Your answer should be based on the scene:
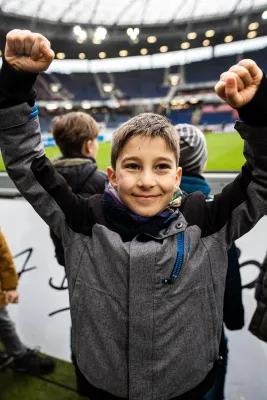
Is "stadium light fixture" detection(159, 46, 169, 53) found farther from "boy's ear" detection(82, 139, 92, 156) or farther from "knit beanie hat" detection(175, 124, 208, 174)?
"knit beanie hat" detection(175, 124, 208, 174)

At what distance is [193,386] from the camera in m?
0.80

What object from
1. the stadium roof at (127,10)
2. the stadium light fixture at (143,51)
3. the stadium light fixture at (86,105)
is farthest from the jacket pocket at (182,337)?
the stadium light fixture at (86,105)

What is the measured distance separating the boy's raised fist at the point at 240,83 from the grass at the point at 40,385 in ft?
5.16

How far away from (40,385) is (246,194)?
152cm

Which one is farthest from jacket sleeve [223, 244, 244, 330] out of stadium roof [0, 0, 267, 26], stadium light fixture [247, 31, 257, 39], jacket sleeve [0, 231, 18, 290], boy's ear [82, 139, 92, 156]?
stadium light fixture [247, 31, 257, 39]

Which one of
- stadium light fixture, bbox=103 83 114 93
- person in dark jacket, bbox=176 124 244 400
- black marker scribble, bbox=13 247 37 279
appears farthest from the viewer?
stadium light fixture, bbox=103 83 114 93

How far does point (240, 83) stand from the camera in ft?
1.97

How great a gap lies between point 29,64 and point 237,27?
19941 millimetres

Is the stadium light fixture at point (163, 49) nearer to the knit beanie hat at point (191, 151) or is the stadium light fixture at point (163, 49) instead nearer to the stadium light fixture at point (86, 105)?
the stadium light fixture at point (86, 105)

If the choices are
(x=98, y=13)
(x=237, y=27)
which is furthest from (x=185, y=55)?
(x=98, y=13)

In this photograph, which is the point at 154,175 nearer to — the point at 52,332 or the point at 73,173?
the point at 73,173

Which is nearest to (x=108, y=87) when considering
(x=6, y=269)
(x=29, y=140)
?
(x=6, y=269)

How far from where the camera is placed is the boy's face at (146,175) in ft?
2.38

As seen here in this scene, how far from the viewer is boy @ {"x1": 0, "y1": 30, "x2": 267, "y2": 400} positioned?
2.37ft
